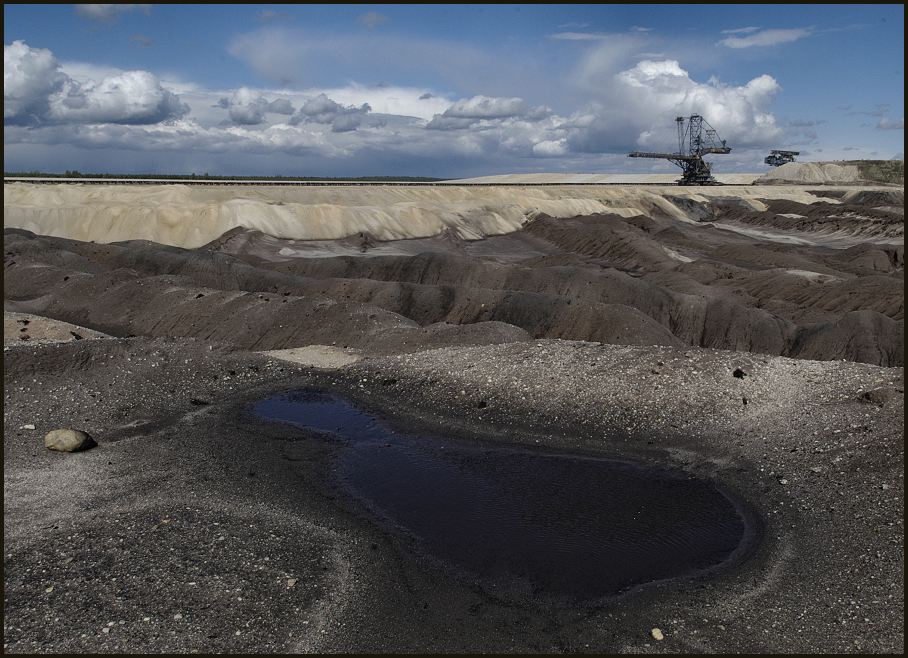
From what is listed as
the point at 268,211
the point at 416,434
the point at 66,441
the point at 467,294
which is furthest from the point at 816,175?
the point at 66,441

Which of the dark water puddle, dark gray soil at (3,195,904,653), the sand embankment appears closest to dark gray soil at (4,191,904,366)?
dark gray soil at (3,195,904,653)

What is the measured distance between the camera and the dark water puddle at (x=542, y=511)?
14547 millimetres

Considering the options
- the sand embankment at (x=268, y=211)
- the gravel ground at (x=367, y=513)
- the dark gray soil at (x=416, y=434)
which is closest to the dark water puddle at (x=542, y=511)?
the dark gray soil at (x=416, y=434)

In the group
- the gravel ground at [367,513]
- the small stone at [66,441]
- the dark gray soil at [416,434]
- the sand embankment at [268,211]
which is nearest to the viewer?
the gravel ground at [367,513]

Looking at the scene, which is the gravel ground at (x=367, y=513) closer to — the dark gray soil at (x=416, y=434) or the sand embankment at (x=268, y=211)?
the dark gray soil at (x=416, y=434)

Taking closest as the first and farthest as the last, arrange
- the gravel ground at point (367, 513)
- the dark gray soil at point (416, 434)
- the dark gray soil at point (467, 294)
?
the gravel ground at point (367, 513), the dark gray soil at point (416, 434), the dark gray soil at point (467, 294)

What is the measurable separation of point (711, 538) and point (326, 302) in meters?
23.0

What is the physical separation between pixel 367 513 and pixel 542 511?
4464 mm

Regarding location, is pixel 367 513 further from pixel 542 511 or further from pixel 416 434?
pixel 416 434

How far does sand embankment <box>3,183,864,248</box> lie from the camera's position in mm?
62000

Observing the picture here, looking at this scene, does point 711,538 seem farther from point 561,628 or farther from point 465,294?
point 465,294

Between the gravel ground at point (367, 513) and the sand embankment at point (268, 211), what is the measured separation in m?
37.3

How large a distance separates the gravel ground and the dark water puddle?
681 mm

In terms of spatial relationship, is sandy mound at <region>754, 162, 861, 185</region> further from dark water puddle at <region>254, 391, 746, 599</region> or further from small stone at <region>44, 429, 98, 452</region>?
small stone at <region>44, 429, 98, 452</region>
